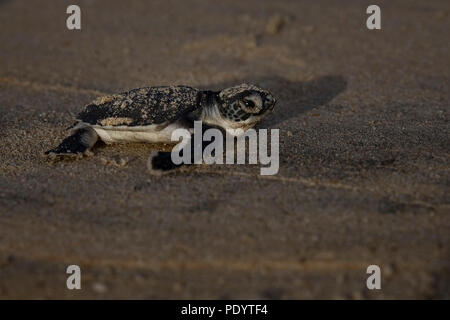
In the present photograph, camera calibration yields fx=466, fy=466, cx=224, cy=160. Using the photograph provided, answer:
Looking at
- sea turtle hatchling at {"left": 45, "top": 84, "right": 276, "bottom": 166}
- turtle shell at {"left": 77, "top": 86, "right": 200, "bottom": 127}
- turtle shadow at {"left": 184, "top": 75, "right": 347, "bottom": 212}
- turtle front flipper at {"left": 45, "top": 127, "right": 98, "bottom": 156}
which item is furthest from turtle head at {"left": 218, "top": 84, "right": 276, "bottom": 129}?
turtle front flipper at {"left": 45, "top": 127, "right": 98, "bottom": 156}

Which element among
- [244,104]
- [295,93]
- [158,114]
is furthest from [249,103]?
[295,93]

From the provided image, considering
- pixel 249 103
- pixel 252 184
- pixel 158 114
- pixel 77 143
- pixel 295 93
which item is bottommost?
pixel 252 184

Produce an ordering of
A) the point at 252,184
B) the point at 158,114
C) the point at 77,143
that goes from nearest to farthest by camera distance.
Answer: the point at 252,184 → the point at 158,114 → the point at 77,143

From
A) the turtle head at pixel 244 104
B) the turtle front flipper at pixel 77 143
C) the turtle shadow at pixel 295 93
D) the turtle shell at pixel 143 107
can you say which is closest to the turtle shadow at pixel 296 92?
the turtle shadow at pixel 295 93

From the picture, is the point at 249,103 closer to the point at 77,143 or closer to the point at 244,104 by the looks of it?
the point at 244,104

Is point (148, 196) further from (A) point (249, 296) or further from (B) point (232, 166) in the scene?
(A) point (249, 296)

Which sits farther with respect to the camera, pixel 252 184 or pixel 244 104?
pixel 244 104
